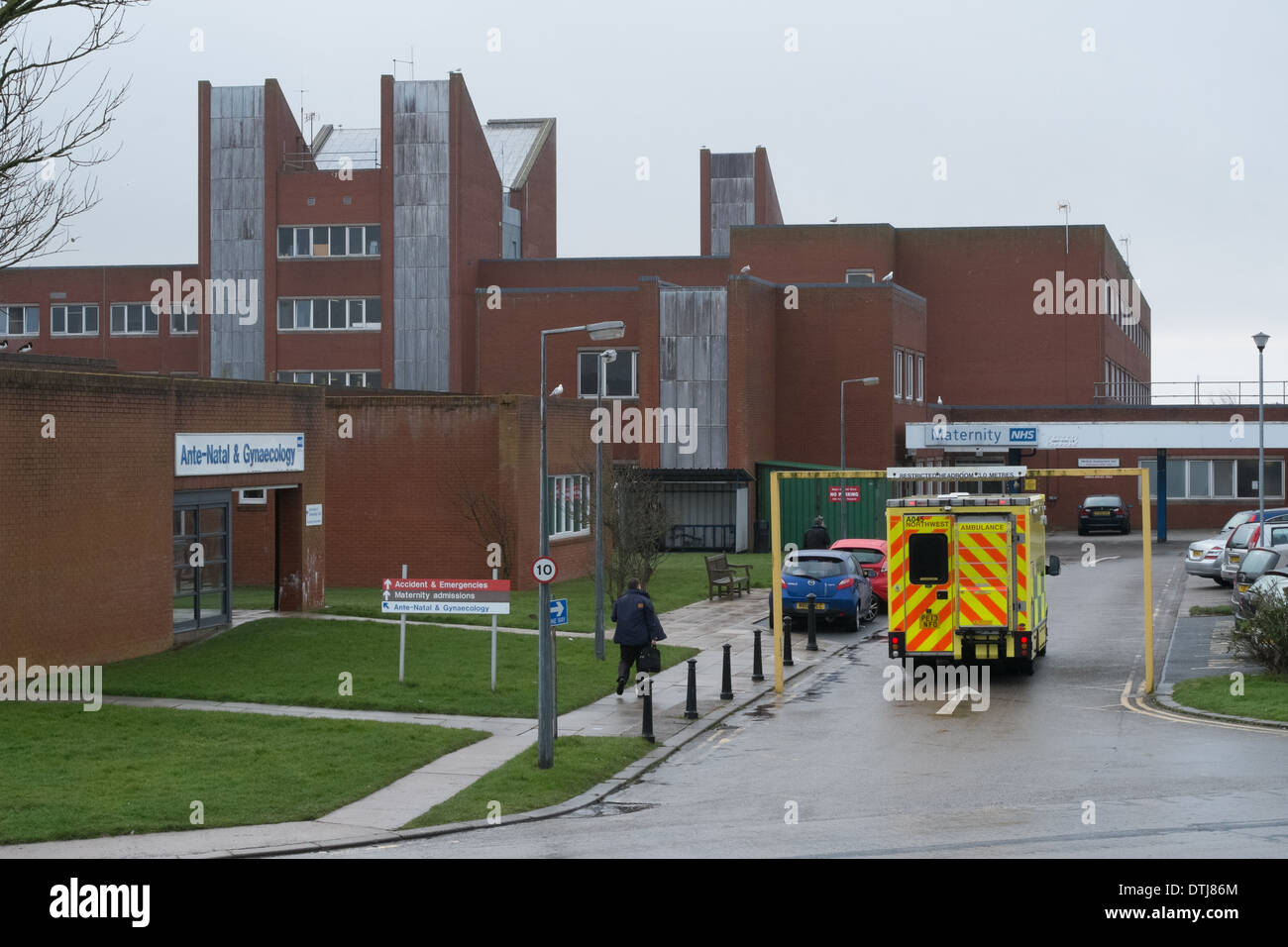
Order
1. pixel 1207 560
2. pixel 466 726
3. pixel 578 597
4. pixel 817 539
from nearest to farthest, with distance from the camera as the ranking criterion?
pixel 466 726 → pixel 578 597 → pixel 817 539 → pixel 1207 560

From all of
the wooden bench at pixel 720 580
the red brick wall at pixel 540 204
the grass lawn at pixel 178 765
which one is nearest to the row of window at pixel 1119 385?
the red brick wall at pixel 540 204

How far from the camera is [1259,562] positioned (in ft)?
97.5

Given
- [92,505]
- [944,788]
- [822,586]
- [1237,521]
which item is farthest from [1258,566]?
[92,505]

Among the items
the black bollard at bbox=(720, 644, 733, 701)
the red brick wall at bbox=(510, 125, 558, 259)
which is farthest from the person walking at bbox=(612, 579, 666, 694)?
the red brick wall at bbox=(510, 125, 558, 259)

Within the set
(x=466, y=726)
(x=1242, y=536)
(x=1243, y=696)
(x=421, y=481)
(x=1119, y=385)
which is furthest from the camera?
(x=1119, y=385)

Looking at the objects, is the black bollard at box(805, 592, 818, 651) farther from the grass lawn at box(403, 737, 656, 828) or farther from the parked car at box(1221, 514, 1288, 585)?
the parked car at box(1221, 514, 1288, 585)

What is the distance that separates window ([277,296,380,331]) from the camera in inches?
2425

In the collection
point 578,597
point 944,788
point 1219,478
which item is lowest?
point 944,788

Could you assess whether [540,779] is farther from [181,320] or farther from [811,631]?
[181,320]

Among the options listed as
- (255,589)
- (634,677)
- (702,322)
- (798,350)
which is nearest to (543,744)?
(634,677)

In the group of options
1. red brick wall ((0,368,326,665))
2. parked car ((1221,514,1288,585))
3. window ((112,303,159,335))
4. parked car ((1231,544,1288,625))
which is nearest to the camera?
red brick wall ((0,368,326,665))

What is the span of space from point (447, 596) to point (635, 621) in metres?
2.60
